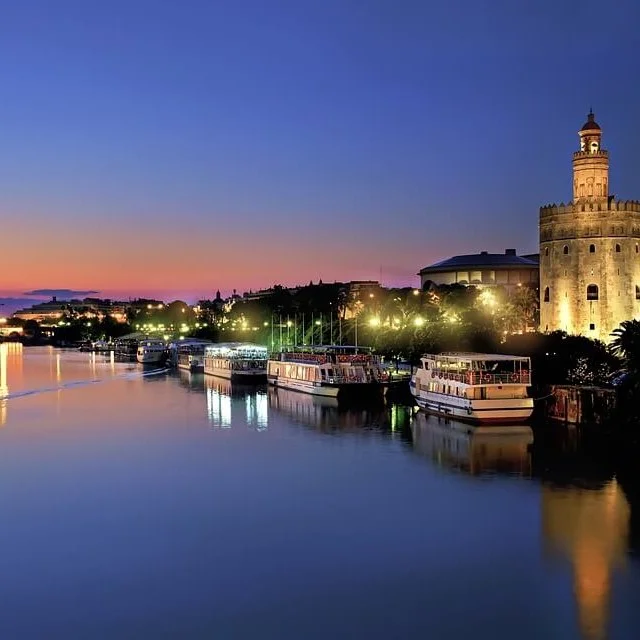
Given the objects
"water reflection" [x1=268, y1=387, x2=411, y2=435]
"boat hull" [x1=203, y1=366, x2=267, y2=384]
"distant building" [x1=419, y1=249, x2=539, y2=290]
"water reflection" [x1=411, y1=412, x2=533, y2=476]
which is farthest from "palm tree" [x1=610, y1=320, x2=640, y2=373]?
"distant building" [x1=419, y1=249, x2=539, y2=290]

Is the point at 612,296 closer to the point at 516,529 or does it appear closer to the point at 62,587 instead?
the point at 516,529

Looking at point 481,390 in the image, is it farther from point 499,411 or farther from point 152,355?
point 152,355

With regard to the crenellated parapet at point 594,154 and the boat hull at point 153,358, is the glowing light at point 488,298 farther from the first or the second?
the boat hull at point 153,358

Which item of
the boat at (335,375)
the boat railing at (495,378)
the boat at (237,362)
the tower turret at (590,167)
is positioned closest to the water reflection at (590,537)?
the boat railing at (495,378)

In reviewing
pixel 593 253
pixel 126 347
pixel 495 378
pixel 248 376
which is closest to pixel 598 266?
pixel 593 253

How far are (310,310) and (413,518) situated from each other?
85240mm

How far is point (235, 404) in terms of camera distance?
51.4 meters

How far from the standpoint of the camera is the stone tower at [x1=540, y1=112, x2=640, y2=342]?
54.3m

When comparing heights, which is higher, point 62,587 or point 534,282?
point 534,282

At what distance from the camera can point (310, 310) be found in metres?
108

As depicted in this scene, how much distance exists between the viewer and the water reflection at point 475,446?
30103 millimetres

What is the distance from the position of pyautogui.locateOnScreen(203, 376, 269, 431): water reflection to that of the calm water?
12.9 ft

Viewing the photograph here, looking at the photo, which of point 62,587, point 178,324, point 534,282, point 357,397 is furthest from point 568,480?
point 178,324

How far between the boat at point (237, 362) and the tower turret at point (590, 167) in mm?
27172
